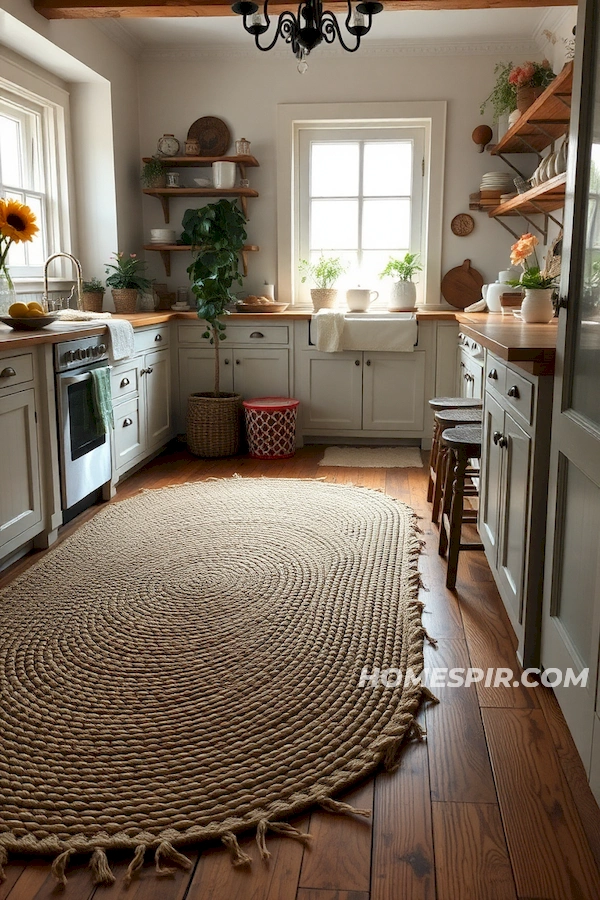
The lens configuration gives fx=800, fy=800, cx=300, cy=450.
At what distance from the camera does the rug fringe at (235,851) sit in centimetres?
150

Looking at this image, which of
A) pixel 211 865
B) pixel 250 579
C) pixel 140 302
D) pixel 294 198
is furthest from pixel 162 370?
pixel 211 865

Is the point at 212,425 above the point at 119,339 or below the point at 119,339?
below

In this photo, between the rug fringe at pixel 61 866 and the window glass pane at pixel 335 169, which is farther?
the window glass pane at pixel 335 169

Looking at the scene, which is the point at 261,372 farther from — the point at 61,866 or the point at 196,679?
the point at 61,866

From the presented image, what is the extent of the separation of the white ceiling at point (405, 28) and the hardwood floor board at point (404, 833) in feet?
13.6

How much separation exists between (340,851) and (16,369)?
6.81 feet

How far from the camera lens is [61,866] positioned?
1.48 m

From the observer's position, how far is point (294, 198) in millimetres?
5418

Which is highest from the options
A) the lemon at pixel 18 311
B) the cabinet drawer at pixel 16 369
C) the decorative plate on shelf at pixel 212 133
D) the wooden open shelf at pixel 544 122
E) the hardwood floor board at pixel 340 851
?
the decorative plate on shelf at pixel 212 133

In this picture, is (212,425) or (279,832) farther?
(212,425)

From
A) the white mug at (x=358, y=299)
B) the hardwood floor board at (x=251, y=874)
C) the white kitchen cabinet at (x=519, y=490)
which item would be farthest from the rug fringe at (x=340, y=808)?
the white mug at (x=358, y=299)

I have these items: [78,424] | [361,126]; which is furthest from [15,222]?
[361,126]

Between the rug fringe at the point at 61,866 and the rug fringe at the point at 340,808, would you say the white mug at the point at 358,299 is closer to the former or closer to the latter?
the rug fringe at the point at 340,808

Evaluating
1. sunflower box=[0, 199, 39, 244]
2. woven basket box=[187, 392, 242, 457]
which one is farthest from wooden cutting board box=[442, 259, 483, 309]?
sunflower box=[0, 199, 39, 244]
